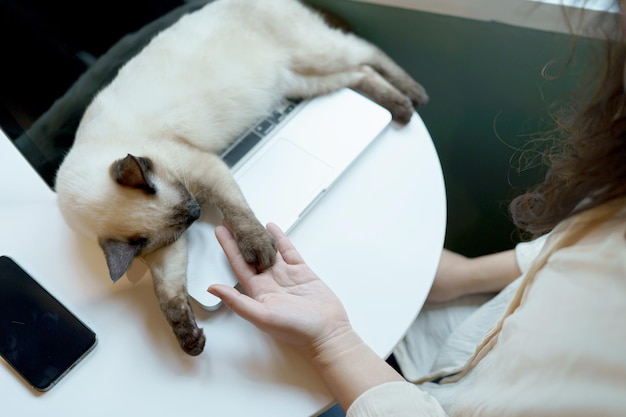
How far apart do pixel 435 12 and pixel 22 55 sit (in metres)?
0.94

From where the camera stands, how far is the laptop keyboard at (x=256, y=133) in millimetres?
1004

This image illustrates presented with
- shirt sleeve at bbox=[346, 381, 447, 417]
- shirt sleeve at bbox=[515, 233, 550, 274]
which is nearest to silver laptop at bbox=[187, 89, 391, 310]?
shirt sleeve at bbox=[346, 381, 447, 417]

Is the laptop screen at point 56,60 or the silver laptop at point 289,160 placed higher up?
the laptop screen at point 56,60

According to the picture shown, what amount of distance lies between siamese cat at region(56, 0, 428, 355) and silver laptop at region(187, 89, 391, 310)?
0.03 m

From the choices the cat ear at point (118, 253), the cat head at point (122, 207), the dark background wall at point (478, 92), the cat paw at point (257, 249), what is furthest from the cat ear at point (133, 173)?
the dark background wall at point (478, 92)

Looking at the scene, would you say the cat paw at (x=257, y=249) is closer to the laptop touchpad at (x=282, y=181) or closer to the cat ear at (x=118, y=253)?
the laptop touchpad at (x=282, y=181)

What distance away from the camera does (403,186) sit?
2.99ft

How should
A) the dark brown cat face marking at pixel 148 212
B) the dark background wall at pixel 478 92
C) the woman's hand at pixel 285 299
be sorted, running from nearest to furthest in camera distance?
the woman's hand at pixel 285 299, the dark brown cat face marking at pixel 148 212, the dark background wall at pixel 478 92

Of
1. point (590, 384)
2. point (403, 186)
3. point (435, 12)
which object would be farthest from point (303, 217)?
point (435, 12)

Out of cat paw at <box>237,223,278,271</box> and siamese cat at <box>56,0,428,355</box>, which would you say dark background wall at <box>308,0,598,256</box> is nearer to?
siamese cat at <box>56,0,428,355</box>

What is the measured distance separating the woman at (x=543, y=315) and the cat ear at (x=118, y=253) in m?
0.15

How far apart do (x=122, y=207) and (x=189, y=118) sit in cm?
26

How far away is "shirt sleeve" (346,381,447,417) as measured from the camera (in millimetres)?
629

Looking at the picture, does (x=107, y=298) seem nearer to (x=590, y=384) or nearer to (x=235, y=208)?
(x=235, y=208)
